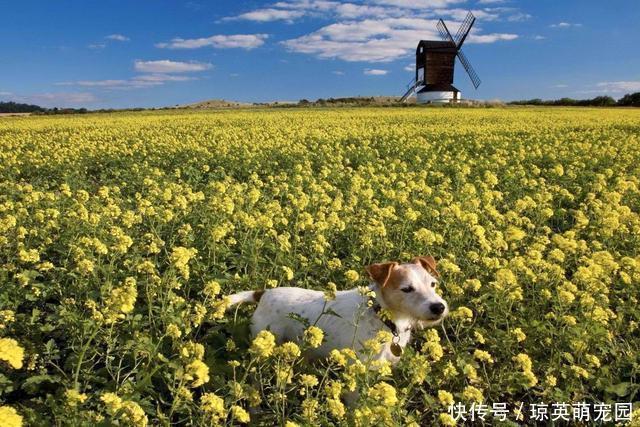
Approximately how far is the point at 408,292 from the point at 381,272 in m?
0.23

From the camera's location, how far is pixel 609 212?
6613mm

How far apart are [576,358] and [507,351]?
2.13ft

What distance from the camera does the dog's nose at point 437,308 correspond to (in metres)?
3.51

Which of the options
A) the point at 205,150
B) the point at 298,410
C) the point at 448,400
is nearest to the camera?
the point at 448,400

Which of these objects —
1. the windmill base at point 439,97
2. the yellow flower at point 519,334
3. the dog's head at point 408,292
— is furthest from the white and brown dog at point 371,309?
the windmill base at point 439,97

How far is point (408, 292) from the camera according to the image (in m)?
3.68

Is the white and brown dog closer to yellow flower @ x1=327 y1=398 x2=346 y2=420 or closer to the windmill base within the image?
yellow flower @ x1=327 y1=398 x2=346 y2=420

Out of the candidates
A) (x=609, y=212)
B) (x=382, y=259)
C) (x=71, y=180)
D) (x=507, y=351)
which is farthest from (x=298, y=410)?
(x=71, y=180)

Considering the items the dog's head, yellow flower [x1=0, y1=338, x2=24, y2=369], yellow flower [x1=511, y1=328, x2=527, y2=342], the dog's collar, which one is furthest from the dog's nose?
yellow flower [x1=0, y1=338, x2=24, y2=369]

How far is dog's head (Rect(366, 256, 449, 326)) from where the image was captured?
3.56m

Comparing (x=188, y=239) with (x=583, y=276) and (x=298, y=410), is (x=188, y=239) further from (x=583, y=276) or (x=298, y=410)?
(x=583, y=276)

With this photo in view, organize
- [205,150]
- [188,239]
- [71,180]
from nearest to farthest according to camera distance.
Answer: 1. [188,239]
2. [71,180]
3. [205,150]

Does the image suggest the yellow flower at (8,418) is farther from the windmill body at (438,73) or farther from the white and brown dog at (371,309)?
the windmill body at (438,73)

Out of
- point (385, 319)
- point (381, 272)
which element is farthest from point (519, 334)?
point (381, 272)
